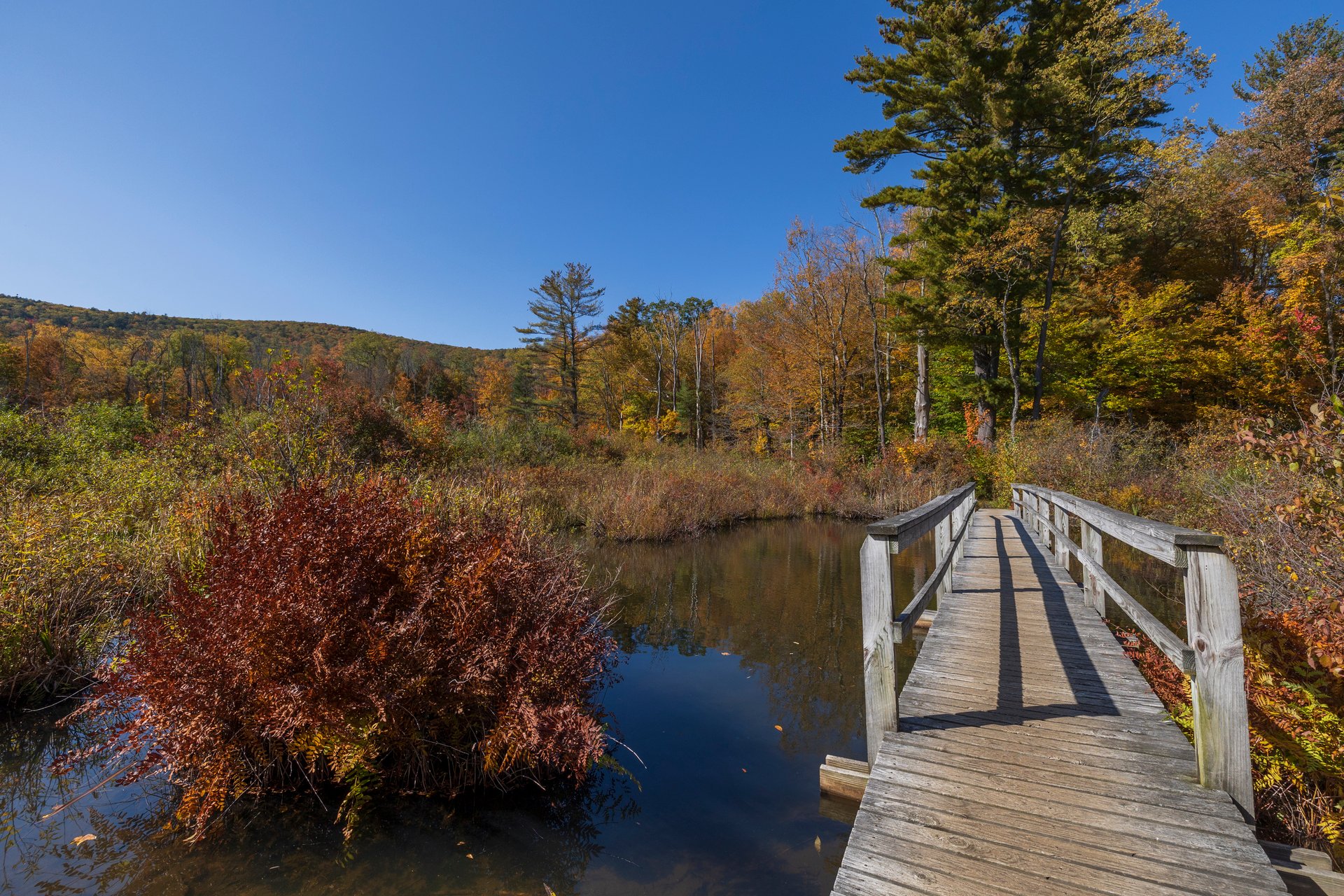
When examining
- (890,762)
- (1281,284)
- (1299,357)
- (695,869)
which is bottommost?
(695,869)

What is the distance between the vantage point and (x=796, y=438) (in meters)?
27.1

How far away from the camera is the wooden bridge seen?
2.08m

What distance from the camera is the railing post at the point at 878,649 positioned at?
3115 mm

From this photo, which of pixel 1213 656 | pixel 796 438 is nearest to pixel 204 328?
pixel 796 438

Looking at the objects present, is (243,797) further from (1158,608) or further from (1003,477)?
Result: (1003,477)

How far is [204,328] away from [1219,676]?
88835 mm

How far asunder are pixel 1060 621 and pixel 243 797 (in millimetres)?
6431

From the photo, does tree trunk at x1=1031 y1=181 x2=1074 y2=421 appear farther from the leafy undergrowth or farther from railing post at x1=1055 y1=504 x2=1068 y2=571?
the leafy undergrowth

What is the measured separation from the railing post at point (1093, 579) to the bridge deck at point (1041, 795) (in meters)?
1.20

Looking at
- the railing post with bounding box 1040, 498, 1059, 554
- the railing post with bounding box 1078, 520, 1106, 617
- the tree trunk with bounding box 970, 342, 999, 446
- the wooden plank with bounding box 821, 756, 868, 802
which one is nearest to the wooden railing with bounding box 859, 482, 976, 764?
the wooden plank with bounding box 821, 756, 868, 802

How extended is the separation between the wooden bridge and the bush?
181 centimetres

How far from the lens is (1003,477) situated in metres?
16.4

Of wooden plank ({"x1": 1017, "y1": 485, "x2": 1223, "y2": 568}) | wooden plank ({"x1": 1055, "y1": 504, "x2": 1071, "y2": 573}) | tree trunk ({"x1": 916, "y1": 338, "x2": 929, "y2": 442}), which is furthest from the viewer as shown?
tree trunk ({"x1": 916, "y1": 338, "x2": 929, "y2": 442})

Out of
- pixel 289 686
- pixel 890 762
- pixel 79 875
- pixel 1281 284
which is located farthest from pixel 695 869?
pixel 1281 284
